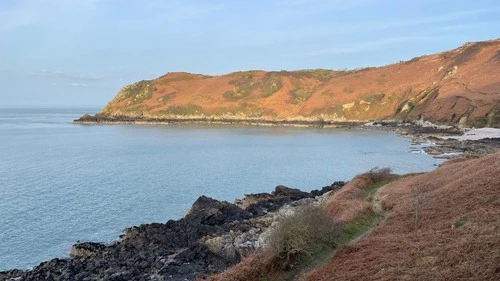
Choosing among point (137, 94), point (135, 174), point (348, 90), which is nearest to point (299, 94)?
point (348, 90)

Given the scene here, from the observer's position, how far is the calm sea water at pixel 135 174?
3331 centimetres

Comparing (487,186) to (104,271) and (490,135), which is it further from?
(490,135)

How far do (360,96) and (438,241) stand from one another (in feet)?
476

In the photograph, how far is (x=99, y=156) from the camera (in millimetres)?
73125

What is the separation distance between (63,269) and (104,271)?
2742 millimetres

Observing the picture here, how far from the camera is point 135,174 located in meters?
57.2

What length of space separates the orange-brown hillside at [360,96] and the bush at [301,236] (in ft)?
295

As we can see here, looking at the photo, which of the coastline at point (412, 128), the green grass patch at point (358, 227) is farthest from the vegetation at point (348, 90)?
the green grass patch at point (358, 227)

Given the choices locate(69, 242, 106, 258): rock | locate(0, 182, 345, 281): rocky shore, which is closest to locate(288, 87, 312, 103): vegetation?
locate(0, 182, 345, 281): rocky shore

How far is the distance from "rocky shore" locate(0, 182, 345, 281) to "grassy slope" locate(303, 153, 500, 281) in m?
6.12

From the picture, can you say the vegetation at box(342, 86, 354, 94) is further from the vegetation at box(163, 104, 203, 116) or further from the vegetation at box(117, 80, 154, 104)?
the vegetation at box(117, 80, 154, 104)

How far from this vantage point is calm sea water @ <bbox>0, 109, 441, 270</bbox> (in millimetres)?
33312

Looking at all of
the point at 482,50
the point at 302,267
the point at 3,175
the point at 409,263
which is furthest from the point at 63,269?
the point at 482,50

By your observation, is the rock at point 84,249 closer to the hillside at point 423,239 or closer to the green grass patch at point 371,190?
the hillside at point 423,239
